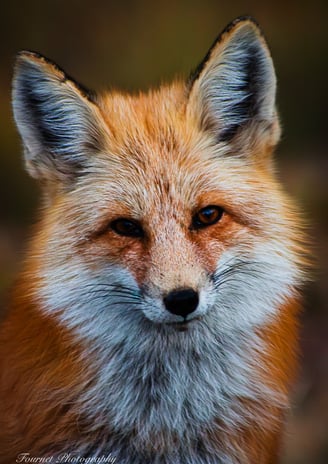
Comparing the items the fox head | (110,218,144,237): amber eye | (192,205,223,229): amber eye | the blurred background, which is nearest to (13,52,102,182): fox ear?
the fox head

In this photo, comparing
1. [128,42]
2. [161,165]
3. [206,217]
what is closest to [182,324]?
[206,217]

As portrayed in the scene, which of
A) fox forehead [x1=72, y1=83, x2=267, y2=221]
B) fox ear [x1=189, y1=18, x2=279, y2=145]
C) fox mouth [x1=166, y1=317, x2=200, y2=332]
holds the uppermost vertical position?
fox ear [x1=189, y1=18, x2=279, y2=145]

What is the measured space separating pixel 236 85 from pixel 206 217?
653mm

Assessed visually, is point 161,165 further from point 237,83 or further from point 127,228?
point 237,83

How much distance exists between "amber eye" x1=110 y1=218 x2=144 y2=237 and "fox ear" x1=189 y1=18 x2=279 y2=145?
56cm

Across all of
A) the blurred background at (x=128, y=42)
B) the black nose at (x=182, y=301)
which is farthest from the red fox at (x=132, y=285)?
the blurred background at (x=128, y=42)

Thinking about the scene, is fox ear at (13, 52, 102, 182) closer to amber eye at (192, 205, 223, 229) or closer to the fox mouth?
amber eye at (192, 205, 223, 229)

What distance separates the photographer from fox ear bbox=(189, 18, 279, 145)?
11.6 feet

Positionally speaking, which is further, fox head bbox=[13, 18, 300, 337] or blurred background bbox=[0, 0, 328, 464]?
blurred background bbox=[0, 0, 328, 464]

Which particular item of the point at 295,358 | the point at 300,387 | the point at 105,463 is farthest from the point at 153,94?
the point at 300,387

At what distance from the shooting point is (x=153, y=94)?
3.87 m

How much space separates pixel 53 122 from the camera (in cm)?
369

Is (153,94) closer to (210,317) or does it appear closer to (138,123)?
(138,123)

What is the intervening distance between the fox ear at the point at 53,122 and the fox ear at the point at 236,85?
45cm
